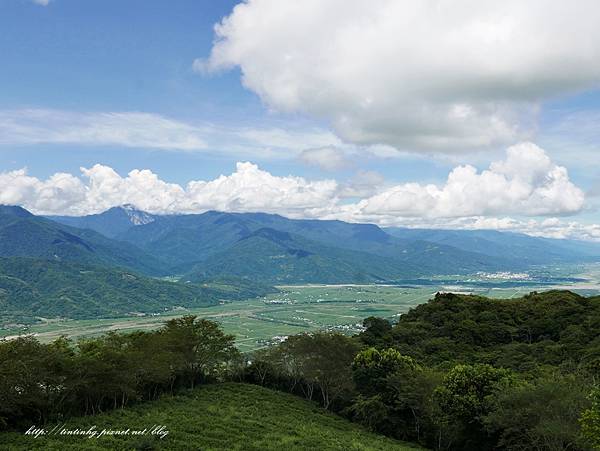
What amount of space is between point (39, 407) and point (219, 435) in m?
15.3

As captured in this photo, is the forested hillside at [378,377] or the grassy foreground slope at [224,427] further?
the forested hillside at [378,377]

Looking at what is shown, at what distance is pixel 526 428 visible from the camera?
33062mm

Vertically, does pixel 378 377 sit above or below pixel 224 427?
above

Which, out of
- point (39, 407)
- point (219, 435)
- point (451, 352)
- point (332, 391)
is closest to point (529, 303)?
point (451, 352)

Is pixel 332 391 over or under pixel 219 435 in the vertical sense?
under

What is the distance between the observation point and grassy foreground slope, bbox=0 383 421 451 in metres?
28.4

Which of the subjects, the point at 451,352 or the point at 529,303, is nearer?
the point at 451,352

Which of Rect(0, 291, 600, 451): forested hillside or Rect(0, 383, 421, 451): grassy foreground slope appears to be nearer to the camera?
Rect(0, 383, 421, 451): grassy foreground slope

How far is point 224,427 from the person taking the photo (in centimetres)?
3431

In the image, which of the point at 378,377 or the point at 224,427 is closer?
the point at 224,427

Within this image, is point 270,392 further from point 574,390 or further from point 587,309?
point 587,309

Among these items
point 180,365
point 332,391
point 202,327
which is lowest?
point 332,391

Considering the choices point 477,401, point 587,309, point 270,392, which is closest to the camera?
point 477,401

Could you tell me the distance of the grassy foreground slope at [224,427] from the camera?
28422 mm
